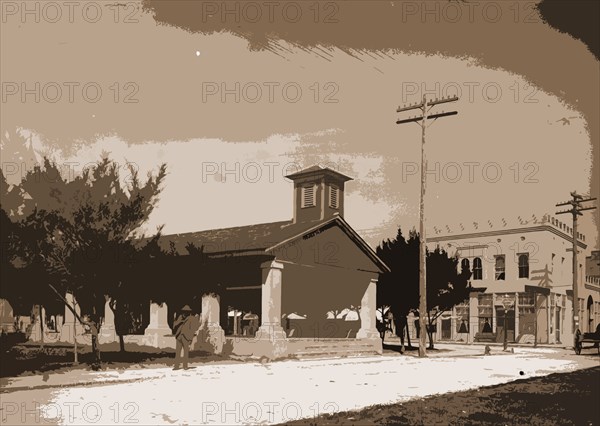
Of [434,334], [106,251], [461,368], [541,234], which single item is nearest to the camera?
[106,251]

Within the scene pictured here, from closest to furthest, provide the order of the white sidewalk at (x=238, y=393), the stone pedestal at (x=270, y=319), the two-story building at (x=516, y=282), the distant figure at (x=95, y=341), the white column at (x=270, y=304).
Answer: the white sidewalk at (x=238, y=393) < the distant figure at (x=95, y=341) < the stone pedestal at (x=270, y=319) < the white column at (x=270, y=304) < the two-story building at (x=516, y=282)

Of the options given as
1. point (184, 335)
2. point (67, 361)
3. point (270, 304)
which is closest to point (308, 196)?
point (270, 304)

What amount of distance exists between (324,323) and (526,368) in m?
13.3

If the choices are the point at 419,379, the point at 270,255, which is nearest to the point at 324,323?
the point at 270,255

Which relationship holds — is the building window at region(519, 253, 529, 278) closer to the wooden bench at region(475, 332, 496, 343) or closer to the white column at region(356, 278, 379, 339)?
the wooden bench at region(475, 332, 496, 343)

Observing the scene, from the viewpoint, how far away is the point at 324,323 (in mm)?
36719

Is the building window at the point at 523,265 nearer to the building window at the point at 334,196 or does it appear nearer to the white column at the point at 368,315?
the white column at the point at 368,315

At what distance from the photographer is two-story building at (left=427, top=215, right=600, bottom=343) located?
54688 millimetres

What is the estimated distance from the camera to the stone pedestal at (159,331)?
31.9m

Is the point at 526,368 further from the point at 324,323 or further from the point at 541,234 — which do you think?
the point at 541,234

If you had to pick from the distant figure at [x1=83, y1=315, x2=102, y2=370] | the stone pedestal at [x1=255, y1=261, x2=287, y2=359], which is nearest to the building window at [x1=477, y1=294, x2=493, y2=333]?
the stone pedestal at [x1=255, y1=261, x2=287, y2=359]

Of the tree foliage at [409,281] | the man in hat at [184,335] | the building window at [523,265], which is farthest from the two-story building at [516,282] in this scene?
the man in hat at [184,335]

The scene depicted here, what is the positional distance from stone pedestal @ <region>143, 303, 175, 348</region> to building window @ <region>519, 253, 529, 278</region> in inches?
1279

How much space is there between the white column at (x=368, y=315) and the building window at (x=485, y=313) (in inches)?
997
